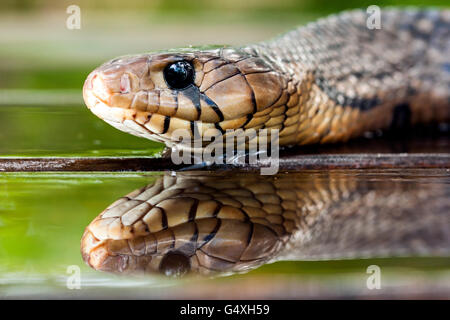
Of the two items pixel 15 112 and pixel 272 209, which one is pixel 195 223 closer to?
pixel 272 209

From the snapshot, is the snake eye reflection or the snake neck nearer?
the snake eye reflection

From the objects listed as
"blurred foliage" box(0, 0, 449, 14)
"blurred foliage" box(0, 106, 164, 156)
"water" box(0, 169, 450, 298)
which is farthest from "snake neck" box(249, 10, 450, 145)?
"blurred foliage" box(0, 0, 449, 14)

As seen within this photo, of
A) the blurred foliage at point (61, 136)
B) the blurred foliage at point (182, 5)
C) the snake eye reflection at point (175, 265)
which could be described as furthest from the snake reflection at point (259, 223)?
the blurred foliage at point (182, 5)

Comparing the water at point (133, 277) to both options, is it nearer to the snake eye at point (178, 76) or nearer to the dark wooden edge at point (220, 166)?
the dark wooden edge at point (220, 166)

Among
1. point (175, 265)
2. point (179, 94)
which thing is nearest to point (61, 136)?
point (179, 94)

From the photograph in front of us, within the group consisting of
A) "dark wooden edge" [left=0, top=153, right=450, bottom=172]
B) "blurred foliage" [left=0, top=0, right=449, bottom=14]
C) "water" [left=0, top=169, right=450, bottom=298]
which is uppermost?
"blurred foliage" [left=0, top=0, right=449, bottom=14]

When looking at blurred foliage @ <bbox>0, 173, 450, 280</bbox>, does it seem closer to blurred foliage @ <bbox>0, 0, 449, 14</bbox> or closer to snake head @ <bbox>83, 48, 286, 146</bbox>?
snake head @ <bbox>83, 48, 286, 146</bbox>

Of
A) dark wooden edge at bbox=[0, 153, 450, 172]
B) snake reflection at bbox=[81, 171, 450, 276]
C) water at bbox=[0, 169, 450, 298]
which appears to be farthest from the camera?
dark wooden edge at bbox=[0, 153, 450, 172]

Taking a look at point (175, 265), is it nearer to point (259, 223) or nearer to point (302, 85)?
point (259, 223)

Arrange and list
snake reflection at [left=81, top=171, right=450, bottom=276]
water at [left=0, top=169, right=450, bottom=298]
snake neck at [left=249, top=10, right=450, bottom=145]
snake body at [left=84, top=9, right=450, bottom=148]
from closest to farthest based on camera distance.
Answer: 1. water at [left=0, top=169, right=450, bottom=298]
2. snake reflection at [left=81, top=171, right=450, bottom=276]
3. snake body at [left=84, top=9, right=450, bottom=148]
4. snake neck at [left=249, top=10, right=450, bottom=145]
